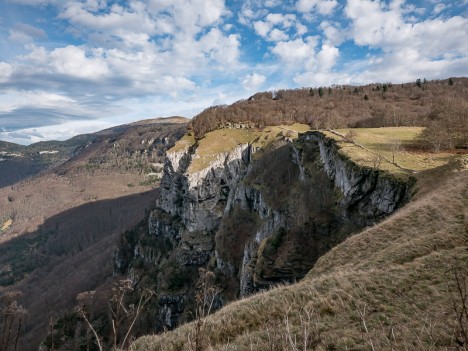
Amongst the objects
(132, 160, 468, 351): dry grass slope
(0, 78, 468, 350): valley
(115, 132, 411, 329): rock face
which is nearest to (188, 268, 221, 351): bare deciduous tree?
(0, 78, 468, 350): valley

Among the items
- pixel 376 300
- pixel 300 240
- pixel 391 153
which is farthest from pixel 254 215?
pixel 376 300

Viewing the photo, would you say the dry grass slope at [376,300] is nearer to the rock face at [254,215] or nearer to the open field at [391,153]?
the rock face at [254,215]

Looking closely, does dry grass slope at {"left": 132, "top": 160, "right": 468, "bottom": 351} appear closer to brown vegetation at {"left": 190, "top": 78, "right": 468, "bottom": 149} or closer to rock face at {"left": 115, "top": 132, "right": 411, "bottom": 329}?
rock face at {"left": 115, "top": 132, "right": 411, "bottom": 329}

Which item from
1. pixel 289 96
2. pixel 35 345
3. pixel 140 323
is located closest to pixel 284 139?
pixel 140 323

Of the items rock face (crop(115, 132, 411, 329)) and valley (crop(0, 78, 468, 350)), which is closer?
valley (crop(0, 78, 468, 350))

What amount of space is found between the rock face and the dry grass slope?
9.68 m

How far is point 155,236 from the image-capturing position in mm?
125312

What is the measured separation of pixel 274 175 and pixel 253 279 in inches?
1177

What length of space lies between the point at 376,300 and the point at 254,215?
60189 mm

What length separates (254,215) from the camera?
72.1m

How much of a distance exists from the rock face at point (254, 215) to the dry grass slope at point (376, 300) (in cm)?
968

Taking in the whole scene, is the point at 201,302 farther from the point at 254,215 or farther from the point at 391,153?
the point at 254,215

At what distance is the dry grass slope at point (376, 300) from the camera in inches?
359

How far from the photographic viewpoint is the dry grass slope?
29.9 ft
